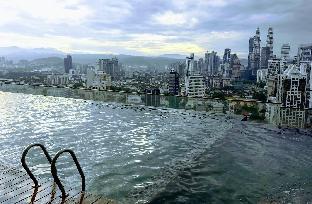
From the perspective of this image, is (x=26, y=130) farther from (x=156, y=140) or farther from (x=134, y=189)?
(x=134, y=189)

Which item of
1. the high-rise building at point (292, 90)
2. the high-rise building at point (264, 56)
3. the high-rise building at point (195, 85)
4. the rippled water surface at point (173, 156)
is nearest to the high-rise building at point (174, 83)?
the high-rise building at point (195, 85)

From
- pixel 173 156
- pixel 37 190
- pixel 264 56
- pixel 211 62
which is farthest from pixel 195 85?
pixel 211 62

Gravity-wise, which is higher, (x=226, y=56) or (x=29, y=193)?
(x=226, y=56)

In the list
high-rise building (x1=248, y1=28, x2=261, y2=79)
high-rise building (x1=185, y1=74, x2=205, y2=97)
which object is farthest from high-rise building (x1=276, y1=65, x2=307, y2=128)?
high-rise building (x1=248, y1=28, x2=261, y2=79)

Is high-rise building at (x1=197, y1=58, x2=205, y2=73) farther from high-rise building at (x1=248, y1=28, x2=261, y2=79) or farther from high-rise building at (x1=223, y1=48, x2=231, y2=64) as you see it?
high-rise building at (x1=248, y1=28, x2=261, y2=79)

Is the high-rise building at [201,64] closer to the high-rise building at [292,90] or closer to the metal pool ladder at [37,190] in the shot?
the high-rise building at [292,90]

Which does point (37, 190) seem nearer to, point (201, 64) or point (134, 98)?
point (134, 98)

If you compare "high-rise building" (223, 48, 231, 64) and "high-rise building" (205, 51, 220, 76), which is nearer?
A: "high-rise building" (223, 48, 231, 64)
